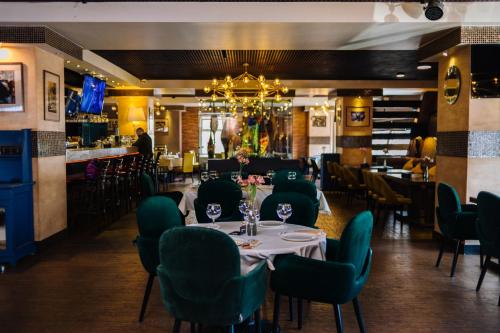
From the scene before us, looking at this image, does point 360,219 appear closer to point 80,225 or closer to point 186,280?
point 186,280

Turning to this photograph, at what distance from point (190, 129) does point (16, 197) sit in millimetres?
17196

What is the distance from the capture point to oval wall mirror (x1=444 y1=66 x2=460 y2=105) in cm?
646

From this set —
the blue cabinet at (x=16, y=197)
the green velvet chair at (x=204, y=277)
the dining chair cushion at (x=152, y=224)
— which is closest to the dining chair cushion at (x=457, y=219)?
the dining chair cushion at (x=152, y=224)

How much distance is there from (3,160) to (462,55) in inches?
249

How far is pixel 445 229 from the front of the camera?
5246mm

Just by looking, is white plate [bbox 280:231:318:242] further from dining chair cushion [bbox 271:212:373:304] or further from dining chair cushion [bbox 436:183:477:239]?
dining chair cushion [bbox 436:183:477:239]

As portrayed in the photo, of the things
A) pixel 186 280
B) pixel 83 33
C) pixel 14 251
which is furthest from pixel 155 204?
pixel 83 33

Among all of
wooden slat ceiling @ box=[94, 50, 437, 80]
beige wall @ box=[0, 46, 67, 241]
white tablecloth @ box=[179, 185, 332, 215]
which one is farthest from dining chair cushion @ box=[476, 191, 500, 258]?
beige wall @ box=[0, 46, 67, 241]

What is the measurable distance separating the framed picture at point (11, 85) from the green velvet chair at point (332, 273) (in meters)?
4.60

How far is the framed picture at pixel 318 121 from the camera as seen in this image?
2173 centimetres

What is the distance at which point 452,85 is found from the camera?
21.7 ft

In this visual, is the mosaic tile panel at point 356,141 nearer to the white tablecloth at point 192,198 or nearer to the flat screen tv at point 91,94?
the flat screen tv at point 91,94

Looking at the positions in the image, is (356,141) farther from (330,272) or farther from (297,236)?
(330,272)

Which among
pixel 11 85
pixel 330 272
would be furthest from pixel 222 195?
pixel 11 85
